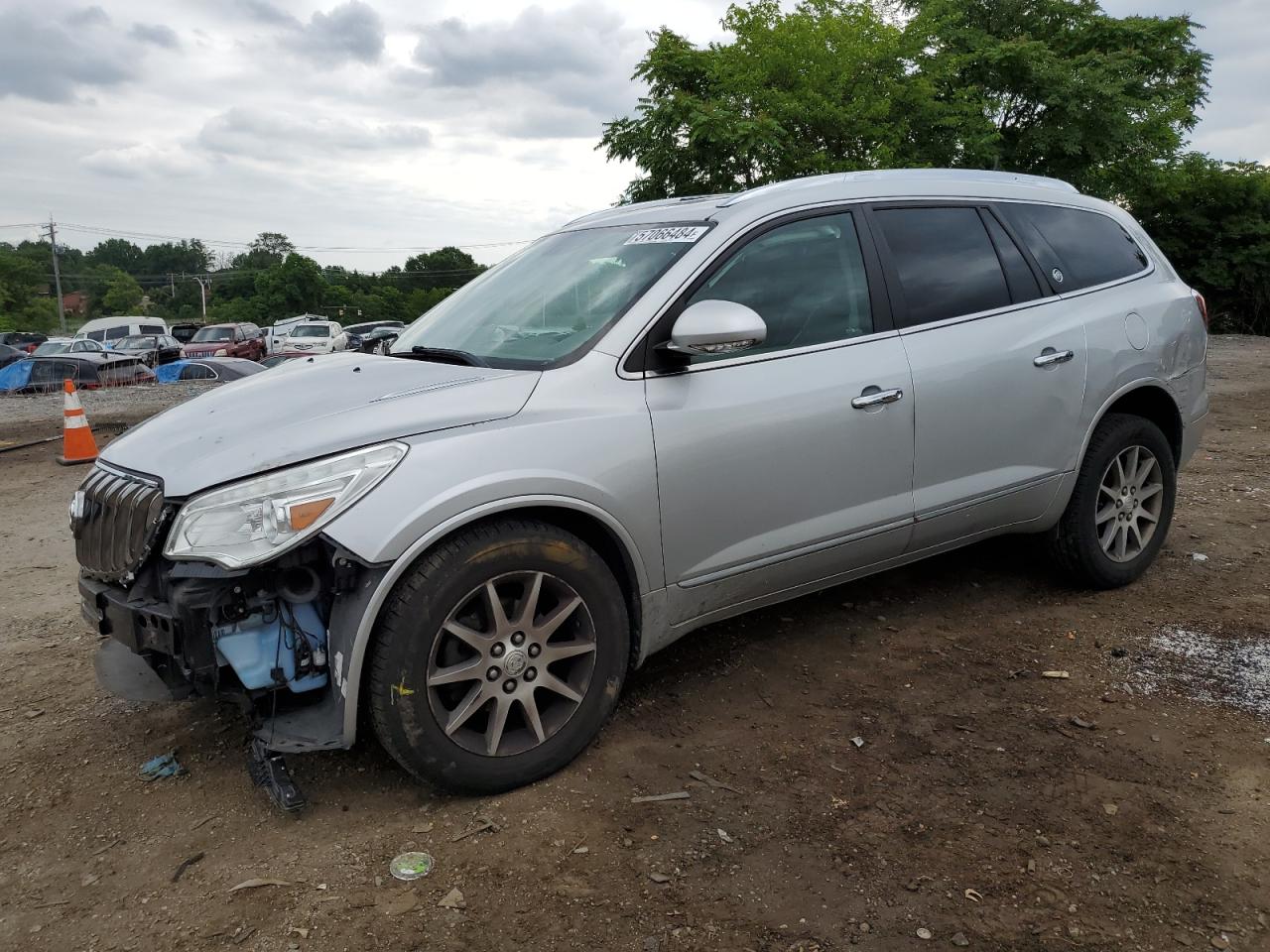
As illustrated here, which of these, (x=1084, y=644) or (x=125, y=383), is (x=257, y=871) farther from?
(x=125, y=383)

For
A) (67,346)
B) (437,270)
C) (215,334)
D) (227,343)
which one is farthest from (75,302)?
(67,346)

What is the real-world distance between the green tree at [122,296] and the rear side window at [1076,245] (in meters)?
95.2

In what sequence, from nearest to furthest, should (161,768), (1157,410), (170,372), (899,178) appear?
(161,768) → (899,178) → (1157,410) → (170,372)

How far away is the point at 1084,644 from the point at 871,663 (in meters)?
0.91

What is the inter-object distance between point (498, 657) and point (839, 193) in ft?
7.12

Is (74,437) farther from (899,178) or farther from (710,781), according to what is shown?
(710,781)

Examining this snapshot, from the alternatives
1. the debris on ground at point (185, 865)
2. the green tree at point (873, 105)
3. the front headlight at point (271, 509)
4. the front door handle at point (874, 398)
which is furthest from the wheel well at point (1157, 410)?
the green tree at point (873, 105)

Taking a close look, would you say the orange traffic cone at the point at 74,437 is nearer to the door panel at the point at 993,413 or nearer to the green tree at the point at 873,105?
the door panel at the point at 993,413

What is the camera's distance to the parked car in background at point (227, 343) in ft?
106

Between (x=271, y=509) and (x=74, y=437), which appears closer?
(x=271, y=509)

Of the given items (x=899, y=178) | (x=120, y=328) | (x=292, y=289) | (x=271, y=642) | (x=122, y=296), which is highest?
(x=122, y=296)

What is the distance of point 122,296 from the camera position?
293 feet

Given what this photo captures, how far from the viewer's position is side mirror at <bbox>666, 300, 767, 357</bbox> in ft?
9.81

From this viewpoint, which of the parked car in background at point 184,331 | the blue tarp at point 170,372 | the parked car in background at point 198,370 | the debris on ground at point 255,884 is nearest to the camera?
the debris on ground at point 255,884
